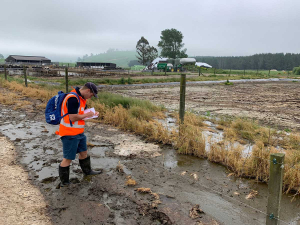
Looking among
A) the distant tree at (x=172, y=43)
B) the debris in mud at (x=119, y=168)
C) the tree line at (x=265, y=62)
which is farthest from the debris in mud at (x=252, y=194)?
the tree line at (x=265, y=62)

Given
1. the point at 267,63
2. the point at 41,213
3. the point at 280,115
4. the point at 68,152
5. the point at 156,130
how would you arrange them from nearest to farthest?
the point at 41,213, the point at 68,152, the point at 156,130, the point at 280,115, the point at 267,63

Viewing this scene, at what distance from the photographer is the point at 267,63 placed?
347ft

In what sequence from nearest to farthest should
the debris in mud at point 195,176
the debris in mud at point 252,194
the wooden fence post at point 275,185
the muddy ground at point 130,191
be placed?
the wooden fence post at point 275,185
the muddy ground at point 130,191
the debris in mud at point 252,194
the debris in mud at point 195,176

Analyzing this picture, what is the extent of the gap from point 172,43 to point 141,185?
3248 inches

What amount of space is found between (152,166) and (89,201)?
1.65m

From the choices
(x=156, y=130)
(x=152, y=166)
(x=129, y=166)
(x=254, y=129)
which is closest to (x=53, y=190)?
(x=129, y=166)

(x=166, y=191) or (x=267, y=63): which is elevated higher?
(x=267, y=63)

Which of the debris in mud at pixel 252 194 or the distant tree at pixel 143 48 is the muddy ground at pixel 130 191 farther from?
the distant tree at pixel 143 48

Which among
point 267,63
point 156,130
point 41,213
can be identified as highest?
point 267,63

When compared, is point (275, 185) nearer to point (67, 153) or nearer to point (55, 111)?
point (67, 153)

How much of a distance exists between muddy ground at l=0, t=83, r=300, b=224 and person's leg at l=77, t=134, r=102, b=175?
157 mm

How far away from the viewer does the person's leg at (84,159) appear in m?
4.25

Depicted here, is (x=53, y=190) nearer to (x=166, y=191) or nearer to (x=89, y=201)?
(x=89, y=201)

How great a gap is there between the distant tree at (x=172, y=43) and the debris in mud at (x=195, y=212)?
81083 millimetres
